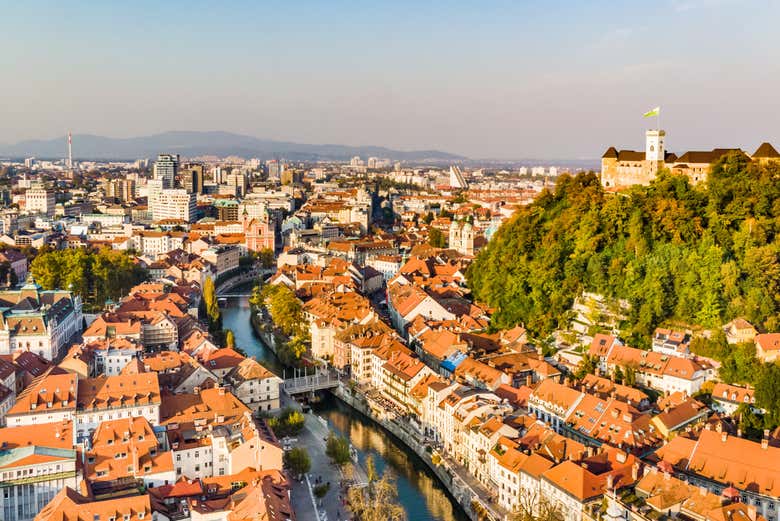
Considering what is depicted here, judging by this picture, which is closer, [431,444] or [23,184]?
[431,444]

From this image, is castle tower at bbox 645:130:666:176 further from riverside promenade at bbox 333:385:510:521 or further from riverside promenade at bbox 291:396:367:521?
riverside promenade at bbox 291:396:367:521

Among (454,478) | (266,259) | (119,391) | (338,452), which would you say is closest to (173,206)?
(266,259)

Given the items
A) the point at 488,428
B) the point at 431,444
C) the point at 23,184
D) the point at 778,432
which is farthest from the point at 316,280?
the point at 23,184

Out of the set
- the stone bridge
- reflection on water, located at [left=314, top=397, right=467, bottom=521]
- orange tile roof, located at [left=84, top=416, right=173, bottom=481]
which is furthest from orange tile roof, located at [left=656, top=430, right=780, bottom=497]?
the stone bridge

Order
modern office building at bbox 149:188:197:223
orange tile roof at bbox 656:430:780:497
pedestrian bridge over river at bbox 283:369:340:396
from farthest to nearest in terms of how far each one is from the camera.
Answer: modern office building at bbox 149:188:197:223
pedestrian bridge over river at bbox 283:369:340:396
orange tile roof at bbox 656:430:780:497

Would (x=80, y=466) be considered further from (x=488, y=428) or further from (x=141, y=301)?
(x=141, y=301)

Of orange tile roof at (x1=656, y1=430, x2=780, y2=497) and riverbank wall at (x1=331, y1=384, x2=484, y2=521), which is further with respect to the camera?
riverbank wall at (x1=331, y1=384, x2=484, y2=521)

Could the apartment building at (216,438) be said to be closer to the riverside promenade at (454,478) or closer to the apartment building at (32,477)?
the apartment building at (32,477)

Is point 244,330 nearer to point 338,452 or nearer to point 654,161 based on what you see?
point 338,452
